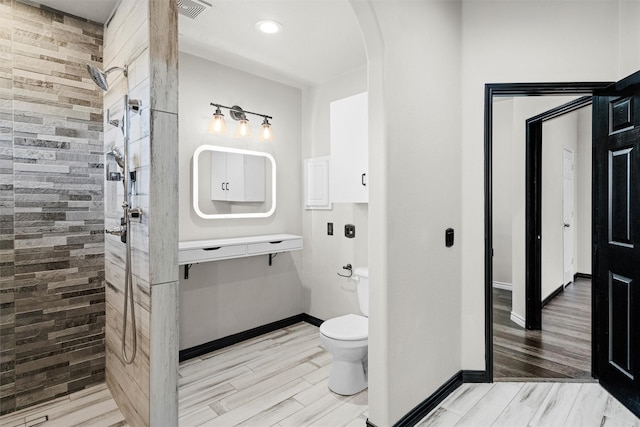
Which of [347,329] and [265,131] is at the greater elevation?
[265,131]

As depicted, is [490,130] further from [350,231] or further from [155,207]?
[155,207]

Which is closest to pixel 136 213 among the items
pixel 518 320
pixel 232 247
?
pixel 232 247

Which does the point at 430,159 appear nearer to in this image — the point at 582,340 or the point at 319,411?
the point at 319,411

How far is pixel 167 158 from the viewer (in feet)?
5.36

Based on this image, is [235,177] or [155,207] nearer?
[155,207]

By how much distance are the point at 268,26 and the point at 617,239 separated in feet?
8.72

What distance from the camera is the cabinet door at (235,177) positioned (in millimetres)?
3097

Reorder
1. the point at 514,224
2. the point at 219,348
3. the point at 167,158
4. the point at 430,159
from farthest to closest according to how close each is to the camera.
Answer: the point at 514,224, the point at 219,348, the point at 430,159, the point at 167,158

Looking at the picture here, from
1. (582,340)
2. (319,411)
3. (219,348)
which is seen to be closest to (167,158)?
(319,411)

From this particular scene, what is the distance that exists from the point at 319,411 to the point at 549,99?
3180mm

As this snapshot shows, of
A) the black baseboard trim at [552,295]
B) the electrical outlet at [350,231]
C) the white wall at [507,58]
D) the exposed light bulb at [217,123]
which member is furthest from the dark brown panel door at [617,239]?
the exposed light bulb at [217,123]

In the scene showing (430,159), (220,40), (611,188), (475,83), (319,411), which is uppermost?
(220,40)

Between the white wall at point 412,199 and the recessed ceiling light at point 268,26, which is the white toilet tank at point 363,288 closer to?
the white wall at point 412,199

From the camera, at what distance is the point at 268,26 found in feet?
7.90
